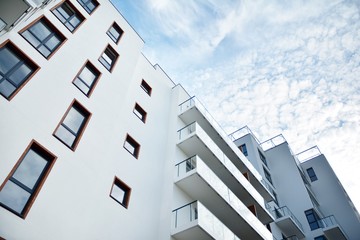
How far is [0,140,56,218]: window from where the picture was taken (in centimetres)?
863

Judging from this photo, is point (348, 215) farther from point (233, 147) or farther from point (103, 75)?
point (103, 75)

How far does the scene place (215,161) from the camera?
1944 cm

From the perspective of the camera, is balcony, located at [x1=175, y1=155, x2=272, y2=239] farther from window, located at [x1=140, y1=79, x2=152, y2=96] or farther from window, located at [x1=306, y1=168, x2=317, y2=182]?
window, located at [x1=306, y1=168, x2=317, y2=182]

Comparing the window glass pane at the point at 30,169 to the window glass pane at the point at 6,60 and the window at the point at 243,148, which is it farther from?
the window at the point at 243,148

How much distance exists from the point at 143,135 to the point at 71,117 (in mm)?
4889

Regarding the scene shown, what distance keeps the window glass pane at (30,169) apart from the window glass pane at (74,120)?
2183 millimetres

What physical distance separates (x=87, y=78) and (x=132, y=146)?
4207mm

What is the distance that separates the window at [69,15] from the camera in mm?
15266

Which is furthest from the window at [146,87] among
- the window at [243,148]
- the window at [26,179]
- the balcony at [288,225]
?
the window at [243,148]

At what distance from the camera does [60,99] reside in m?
12.2

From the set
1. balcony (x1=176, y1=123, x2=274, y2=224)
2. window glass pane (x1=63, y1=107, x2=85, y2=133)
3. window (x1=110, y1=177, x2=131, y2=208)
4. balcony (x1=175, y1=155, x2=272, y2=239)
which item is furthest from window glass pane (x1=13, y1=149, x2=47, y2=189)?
balcony (x1=176, y1=123, x2=274, y2=224)

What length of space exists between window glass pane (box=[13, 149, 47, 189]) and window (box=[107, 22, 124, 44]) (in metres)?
10.7

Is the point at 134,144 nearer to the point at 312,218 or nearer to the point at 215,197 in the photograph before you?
the point at 215,197

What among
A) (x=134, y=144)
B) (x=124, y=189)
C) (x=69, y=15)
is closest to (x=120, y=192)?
(x=124, y=189)
